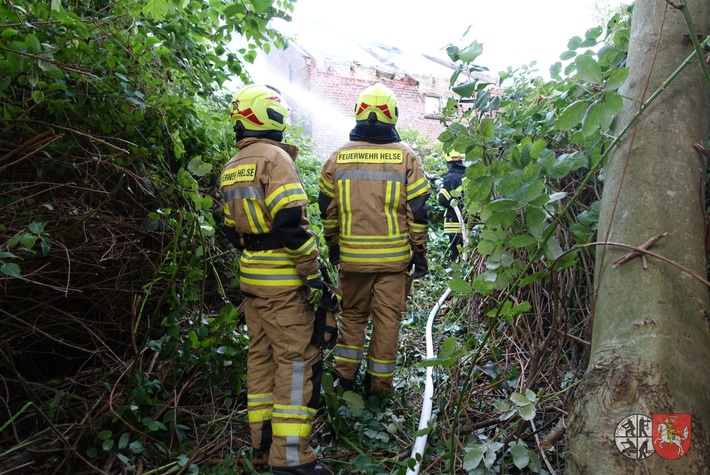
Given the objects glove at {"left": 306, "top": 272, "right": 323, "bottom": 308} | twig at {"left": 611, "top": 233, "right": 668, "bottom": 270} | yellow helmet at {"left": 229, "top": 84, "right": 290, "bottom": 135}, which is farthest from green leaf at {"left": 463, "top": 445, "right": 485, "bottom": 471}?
yellow helmet at {"left": 229, "top": 84, "right": 290, "bottom": 135}

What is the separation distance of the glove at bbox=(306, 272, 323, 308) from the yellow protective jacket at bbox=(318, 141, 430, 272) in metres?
0.66

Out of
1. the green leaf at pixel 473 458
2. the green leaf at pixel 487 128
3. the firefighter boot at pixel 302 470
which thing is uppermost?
the green leaf at pixel 487 128

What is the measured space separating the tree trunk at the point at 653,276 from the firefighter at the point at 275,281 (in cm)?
160

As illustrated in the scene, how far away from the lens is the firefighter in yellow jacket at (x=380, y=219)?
3277 mm

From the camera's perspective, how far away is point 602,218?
1508 mm

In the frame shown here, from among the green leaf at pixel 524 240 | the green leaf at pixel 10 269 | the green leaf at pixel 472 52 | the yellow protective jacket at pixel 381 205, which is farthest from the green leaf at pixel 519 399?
the green leaf at pixel 10 269

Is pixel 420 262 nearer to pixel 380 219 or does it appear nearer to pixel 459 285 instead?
pixel 380 219

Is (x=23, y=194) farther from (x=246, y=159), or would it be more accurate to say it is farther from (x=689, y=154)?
(x=689, y=154)

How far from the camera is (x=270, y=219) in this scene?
2684 mm

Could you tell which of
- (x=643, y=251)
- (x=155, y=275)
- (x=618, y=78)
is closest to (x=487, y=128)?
(x=618, y=78)

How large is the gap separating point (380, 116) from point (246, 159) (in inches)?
42.8

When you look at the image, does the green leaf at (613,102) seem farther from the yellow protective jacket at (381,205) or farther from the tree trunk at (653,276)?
the yellow protective jacket at (381,205)

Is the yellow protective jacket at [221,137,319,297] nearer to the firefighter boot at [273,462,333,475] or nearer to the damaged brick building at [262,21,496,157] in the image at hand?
the firefighter boot at [273,462,333,475]

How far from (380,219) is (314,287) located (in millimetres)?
848
